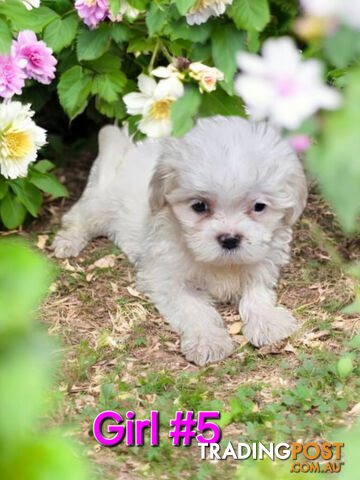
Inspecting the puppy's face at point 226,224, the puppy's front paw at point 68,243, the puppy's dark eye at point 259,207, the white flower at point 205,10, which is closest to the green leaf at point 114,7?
the white flower at point 205,10

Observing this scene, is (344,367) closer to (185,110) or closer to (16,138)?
(185,110)

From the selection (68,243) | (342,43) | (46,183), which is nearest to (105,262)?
(68,243)

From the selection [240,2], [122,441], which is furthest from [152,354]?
[240,2]

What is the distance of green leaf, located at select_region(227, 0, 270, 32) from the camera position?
2.73 metres

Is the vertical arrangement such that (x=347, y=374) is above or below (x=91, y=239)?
below

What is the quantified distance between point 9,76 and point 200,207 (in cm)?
91

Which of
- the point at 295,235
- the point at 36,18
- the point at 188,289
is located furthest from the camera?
the point at 295,235

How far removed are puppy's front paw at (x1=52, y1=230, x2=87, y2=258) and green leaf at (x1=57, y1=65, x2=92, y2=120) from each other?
33.3 inches

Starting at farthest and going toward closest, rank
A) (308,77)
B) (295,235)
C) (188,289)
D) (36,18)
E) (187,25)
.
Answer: (295,235)
(188,289)
(36,18)
(187,25)
(308,77)

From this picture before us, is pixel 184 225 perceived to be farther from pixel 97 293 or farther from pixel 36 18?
pixel 36 18

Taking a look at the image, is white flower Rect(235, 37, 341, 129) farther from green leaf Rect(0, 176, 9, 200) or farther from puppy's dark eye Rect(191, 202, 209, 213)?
green leaf Rect(0, 176, 9, 200)

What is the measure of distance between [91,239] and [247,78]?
9.97 feet

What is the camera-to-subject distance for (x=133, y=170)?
4.11 meters

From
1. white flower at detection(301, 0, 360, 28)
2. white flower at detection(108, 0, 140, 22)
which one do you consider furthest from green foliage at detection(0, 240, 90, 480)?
white flower at detection(108, 0, 140, 22)
